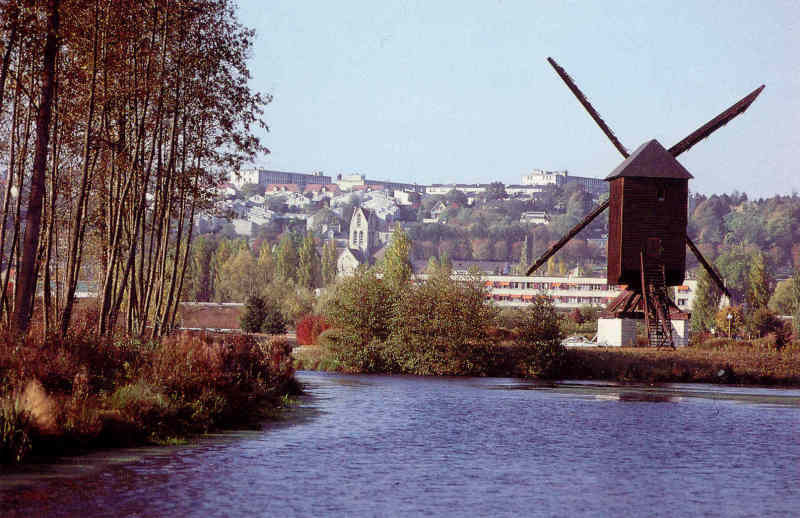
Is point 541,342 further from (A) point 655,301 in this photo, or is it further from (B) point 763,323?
(B) point 763,323

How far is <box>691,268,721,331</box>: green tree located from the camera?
14188 cm

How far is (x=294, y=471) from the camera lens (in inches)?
873

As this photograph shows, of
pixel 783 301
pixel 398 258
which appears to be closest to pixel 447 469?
pixel 398 258

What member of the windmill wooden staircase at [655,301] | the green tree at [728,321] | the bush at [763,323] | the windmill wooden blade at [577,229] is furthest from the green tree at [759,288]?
the windmill wooden staircase at [655,301]

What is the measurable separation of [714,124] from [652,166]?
9.26 meters

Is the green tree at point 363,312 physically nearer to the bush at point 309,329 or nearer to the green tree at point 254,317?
the bush at point 309,329

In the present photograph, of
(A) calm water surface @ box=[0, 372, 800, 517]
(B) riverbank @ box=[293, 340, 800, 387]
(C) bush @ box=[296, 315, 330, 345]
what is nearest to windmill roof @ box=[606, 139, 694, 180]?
(B) riverbank @ box=[293, 340, 800, 387]

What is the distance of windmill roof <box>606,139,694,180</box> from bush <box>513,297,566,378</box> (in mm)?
10690

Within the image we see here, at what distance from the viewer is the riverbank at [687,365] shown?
66000mm

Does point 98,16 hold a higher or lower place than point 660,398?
higher

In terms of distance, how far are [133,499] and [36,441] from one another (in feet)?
14.0

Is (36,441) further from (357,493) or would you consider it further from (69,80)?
(69,80)

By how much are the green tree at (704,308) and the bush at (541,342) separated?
77389mm

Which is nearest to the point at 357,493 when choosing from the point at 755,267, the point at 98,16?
the point at 98,16
